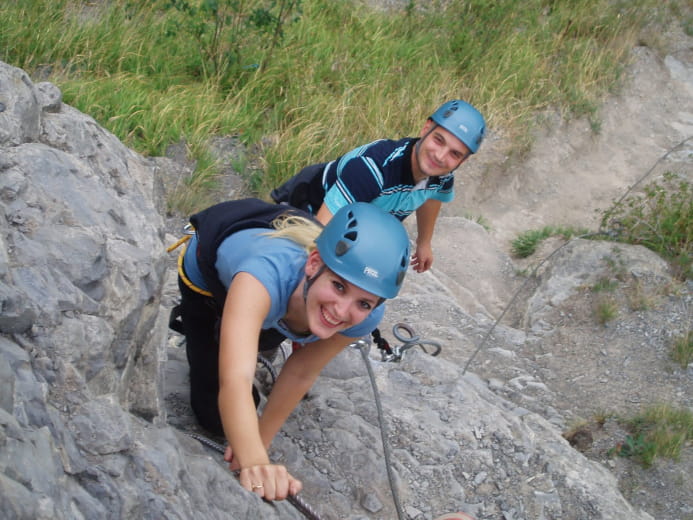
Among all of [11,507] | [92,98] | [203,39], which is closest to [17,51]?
[92,98]

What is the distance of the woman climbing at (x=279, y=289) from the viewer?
2012 millimetres

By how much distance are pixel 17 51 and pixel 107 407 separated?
462cm

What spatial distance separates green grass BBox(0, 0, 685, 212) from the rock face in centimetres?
248

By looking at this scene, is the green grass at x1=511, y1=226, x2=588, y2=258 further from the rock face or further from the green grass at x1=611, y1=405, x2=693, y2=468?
the green grass at x1=611, y1=405, x2=693, y2=468

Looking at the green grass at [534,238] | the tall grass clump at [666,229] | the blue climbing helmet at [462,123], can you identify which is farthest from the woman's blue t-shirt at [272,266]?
the green grass at [534,238]

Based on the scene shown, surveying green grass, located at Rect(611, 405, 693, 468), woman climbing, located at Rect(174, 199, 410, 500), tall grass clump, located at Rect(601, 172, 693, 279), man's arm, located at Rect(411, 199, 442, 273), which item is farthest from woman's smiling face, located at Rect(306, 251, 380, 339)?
tall grass clump, located at Rect(601, 172, 693, 279)

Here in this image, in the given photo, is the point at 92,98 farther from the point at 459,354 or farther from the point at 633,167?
the point at 633,167

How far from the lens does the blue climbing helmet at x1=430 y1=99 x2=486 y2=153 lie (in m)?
3.56

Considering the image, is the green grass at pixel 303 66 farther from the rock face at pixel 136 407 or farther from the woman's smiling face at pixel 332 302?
the woman's smiling face at pixel 332 302

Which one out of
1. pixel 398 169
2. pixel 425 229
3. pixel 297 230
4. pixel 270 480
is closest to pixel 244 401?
pixel 270 480

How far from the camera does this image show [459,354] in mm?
4840

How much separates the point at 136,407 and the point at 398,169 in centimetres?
176

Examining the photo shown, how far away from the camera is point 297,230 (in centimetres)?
235

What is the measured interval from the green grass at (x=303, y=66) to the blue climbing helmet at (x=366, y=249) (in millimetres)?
3499
